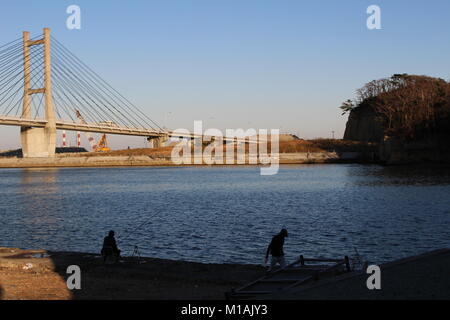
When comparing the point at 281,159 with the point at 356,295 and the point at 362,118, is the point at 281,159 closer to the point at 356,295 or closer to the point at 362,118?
the point at 362,118

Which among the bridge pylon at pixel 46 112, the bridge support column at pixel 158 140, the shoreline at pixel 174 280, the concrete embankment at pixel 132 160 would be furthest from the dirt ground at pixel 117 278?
the bridge support column at pixel 158 140

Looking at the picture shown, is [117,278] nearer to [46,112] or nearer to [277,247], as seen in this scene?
[277,247]

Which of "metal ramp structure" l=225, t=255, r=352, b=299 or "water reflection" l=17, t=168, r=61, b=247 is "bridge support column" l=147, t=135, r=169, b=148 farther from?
"metal ramp structure" l=225, t=255, r=352, b=299

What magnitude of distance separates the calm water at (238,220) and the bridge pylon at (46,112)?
51.2 meters

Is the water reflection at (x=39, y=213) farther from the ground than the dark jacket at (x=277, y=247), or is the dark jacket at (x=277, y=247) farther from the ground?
the dark jacket at (x=277, y=247)

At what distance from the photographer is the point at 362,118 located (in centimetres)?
13775

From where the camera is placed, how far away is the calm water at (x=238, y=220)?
79.9ft

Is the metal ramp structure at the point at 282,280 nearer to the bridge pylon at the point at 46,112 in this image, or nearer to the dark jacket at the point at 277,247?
the dark jacket at the point at 277,247

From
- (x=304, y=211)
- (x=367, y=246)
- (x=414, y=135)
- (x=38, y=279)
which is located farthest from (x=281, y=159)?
(x=38, y=279)

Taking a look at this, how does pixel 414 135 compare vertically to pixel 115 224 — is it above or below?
above

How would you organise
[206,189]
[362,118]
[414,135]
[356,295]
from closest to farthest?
[356,295] → [206,189] → [414,135] → [362,118]

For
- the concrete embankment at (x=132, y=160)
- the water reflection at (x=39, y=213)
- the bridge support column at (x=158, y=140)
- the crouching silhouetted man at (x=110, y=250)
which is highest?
the bridge support column at (x=158, y=140)
